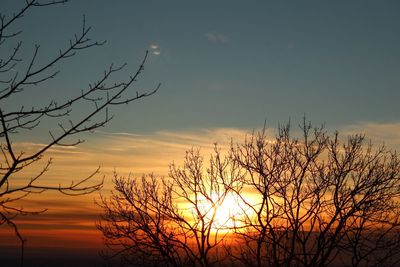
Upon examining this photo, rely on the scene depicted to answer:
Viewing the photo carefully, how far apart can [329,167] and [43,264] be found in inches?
690

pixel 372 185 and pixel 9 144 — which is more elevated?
pixel 372 185

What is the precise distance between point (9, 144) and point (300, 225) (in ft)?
56.2

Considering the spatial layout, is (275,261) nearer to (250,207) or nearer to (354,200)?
(250,207)

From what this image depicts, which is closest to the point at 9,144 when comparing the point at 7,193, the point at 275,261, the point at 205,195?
the point at 7,193

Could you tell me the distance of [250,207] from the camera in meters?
19.7

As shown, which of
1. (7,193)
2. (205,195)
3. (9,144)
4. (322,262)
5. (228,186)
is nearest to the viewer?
(9,144)

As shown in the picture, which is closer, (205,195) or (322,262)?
(322,262)

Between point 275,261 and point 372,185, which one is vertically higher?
point 372,185

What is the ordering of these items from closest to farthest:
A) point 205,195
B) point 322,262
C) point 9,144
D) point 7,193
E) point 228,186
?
1. point 9,144
2. point 7,193
3. point 322,262
4. point 228,186
5. point 205,195

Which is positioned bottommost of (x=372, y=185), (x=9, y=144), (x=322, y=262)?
(x=322, y=262)

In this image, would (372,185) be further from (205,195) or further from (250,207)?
(205,195)

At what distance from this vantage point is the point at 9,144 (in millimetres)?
3098

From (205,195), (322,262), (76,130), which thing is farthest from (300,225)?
(76,130)

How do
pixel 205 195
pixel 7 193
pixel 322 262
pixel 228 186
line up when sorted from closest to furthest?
1. pixel 7 193
2. pixel 322 262
3. pixel 228 186
4. pixel 205 195
